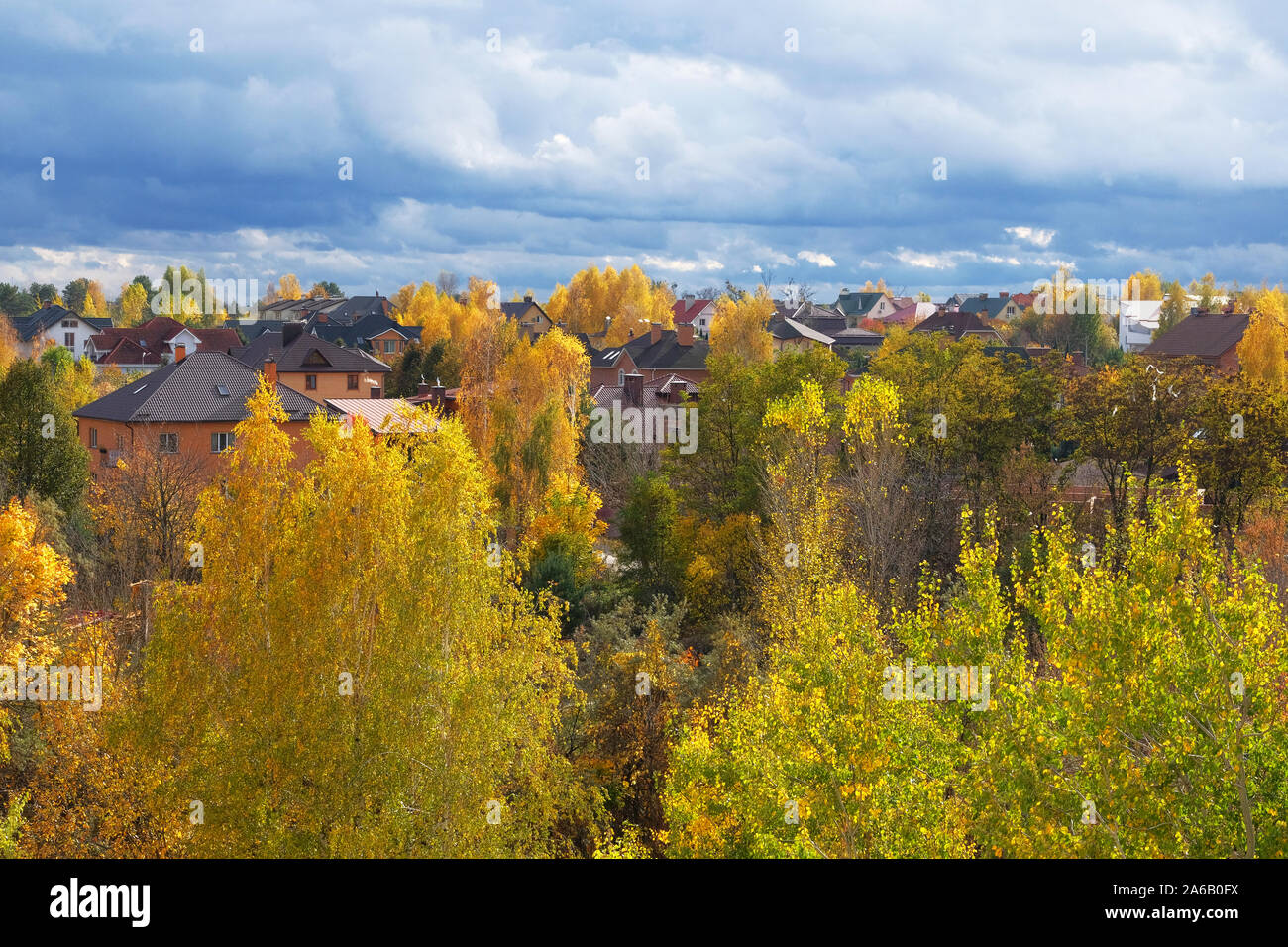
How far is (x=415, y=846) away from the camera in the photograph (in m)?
17.3

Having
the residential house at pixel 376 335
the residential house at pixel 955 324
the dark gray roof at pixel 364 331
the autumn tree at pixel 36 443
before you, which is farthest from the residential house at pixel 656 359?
the autumn tree at pixel 36 443

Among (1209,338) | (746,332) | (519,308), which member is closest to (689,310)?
(519,308)

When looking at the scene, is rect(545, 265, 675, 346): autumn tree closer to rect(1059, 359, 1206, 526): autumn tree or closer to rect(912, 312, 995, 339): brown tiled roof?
rect(912, 312, 995, 339): brown tiled roof

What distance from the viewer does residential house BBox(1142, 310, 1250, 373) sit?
82188 mm

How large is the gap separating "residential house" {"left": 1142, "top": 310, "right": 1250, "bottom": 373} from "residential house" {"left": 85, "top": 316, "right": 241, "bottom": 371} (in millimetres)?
85663

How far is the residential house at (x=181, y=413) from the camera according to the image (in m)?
51.1

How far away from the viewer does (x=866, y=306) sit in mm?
181375

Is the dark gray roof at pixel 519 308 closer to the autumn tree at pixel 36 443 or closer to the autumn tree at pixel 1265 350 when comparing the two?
the autumn tree at pixel 1265 350


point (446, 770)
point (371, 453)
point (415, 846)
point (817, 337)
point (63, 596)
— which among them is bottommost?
point (415, 846)

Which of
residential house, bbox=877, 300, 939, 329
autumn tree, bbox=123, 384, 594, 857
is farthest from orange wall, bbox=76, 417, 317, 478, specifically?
residential house, bbox=877, 300, 939, 329

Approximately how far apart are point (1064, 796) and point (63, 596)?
2235cm

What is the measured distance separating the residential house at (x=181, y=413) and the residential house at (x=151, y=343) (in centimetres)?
5523

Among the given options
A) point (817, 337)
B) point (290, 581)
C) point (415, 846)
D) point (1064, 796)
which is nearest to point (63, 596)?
point (290, 581)
